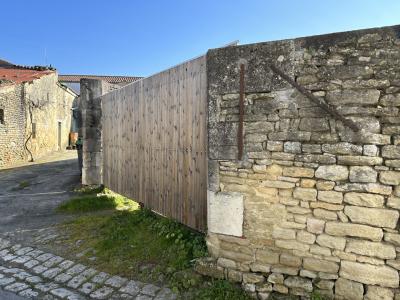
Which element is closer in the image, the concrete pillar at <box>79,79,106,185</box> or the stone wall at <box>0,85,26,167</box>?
the concrete pillar at <box>79,79,106,185</box>

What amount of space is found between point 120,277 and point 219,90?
8.35 feet

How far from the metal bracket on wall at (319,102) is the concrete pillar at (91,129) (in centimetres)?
612

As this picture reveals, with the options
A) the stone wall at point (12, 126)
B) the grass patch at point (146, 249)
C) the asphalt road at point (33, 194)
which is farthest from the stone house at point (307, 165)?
the stone wall at point (12, 126)

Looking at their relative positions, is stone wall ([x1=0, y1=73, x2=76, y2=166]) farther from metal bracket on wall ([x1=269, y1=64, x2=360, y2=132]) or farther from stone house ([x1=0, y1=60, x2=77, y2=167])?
metal bracket on wall ([x1=269, y1=64, x2=360, y2=132])

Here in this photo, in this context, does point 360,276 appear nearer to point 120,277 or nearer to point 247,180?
point 247,180

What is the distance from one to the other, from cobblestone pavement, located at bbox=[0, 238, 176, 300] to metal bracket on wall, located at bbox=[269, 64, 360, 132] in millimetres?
2500

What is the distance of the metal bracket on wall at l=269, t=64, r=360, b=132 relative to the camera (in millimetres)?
3131

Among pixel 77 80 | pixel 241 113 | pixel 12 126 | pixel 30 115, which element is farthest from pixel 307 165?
pixel 77 80

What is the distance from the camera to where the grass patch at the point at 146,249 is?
12.8 ft

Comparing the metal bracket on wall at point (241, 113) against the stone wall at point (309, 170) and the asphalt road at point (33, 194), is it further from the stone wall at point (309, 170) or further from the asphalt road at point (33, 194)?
the asphalt road at point (33, 194)

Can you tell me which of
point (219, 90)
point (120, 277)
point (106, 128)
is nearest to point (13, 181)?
point (106, 128)

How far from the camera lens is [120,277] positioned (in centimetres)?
424

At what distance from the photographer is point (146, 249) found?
4805mm

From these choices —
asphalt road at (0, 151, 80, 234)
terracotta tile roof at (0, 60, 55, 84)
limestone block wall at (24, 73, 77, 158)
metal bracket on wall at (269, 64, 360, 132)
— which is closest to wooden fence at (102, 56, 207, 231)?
metal bracket on wall at (269, 64, 360, 132)
